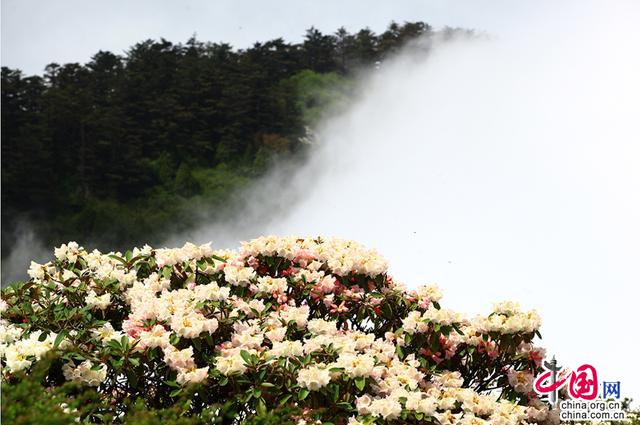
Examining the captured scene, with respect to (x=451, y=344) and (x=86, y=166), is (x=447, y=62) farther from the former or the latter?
(x=451, y=344)

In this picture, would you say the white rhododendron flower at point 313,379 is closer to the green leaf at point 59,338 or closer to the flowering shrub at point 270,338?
the flowering shrub at point 270,338

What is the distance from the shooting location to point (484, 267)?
49.1 ft

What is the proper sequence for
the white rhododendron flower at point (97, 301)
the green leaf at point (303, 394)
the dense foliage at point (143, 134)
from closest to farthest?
the green leaf at point (303, 394) < the white rhododendron flower at point (97, 301) < the dense foliage at point (143, 134)

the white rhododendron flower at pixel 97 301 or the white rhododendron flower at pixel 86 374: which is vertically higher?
the white rhododendron flower at pixel 97 301

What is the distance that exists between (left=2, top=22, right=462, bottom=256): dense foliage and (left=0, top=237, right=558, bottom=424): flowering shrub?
16.0m

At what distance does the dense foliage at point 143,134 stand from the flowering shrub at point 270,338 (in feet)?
52.5

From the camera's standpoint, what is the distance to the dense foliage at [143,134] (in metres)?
20.4

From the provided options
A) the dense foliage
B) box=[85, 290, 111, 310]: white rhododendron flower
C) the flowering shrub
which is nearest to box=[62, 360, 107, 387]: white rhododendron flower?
the flowering shrub

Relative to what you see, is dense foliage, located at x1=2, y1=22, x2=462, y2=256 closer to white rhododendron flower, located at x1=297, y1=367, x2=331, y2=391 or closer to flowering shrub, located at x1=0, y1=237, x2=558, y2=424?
flowering shrub, located at x1=0, y1=237, x2=558, y2=424

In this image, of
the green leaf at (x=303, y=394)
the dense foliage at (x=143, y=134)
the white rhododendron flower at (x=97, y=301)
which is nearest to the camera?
the green leaf at (x=303, y=394)

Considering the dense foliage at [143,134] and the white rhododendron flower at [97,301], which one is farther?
the dense foliage at [143,134]

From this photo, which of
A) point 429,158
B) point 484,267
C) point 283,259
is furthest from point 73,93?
point 283,259

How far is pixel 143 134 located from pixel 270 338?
2036cm

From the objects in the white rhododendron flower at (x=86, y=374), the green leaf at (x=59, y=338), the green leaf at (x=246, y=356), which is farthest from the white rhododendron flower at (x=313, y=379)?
the green leaf at (x=59, y=338)
